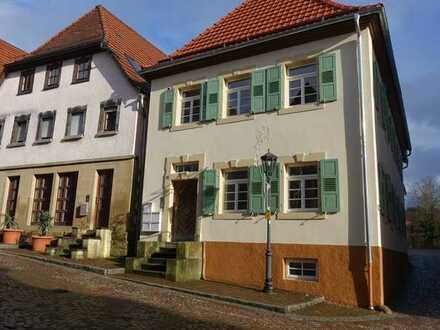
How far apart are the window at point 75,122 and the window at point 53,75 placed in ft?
6.17

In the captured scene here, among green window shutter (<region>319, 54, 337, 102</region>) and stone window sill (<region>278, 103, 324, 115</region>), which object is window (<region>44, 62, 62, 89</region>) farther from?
green window shutter (<region>319, 54, 337, 102</region>)

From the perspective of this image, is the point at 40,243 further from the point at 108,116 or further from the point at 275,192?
the point at 275,192

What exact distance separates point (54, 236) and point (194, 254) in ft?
21.7

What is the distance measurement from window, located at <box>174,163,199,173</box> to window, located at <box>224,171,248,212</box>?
123cm

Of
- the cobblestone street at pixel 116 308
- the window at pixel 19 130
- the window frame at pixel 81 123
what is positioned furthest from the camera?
the window at pixel 19 130

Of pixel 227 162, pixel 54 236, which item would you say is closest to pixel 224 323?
pixel 227 162

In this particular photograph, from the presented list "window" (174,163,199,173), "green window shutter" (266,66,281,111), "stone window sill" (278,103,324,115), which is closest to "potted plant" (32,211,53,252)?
"window" (174,163,199,173)

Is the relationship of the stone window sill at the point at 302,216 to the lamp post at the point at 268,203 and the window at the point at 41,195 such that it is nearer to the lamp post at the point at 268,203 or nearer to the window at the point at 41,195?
the lamp post at the point at 268,203

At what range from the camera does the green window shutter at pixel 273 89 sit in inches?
511

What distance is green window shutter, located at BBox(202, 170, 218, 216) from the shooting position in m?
13.4

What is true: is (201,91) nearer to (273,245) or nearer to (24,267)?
(273,245)

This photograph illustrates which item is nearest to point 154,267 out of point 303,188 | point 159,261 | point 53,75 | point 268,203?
point 159,261

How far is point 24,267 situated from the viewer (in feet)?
40.8

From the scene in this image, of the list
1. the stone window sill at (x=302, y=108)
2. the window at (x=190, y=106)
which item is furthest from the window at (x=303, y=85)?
the window at (x=190, y=106)
